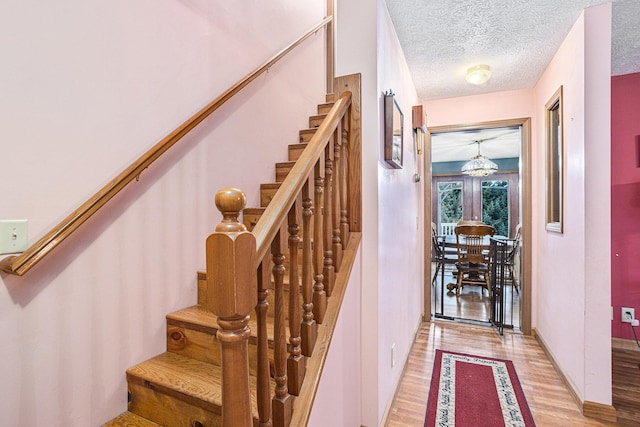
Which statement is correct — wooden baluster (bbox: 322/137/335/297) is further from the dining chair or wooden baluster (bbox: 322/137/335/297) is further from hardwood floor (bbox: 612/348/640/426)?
the dining chair

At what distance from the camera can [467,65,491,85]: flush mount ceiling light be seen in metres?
2.82

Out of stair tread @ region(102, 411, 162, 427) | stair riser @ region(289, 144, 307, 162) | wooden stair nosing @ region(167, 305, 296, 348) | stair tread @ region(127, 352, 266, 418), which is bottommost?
stair tread @ region(102, 411, 162, 427)

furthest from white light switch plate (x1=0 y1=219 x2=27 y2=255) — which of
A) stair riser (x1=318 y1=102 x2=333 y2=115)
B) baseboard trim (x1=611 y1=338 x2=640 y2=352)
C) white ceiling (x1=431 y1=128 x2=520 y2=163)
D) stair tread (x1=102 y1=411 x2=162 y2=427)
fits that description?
white ceiling (x1=431 y1=128 x2=520 y2=163)

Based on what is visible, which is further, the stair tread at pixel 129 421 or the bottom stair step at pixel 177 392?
the stair tread at pixel 129 421

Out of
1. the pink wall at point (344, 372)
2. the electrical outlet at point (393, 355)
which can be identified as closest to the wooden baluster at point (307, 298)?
the pink wall at point (344, 372)

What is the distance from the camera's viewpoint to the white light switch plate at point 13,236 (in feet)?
3.53

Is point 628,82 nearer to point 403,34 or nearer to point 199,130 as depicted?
point 403,34

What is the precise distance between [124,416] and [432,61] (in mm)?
3054

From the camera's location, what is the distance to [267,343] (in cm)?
97

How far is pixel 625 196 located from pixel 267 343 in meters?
3.52

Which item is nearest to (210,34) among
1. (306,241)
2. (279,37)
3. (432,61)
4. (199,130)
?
(199,130)

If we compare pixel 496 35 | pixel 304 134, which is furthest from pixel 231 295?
pixel 496 35

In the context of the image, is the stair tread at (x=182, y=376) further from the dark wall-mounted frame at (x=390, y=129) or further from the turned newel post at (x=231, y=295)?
the dark wall-mounted frame at (x=390, y=129)

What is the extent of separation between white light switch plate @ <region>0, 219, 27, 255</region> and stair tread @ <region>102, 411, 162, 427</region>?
0.79m
